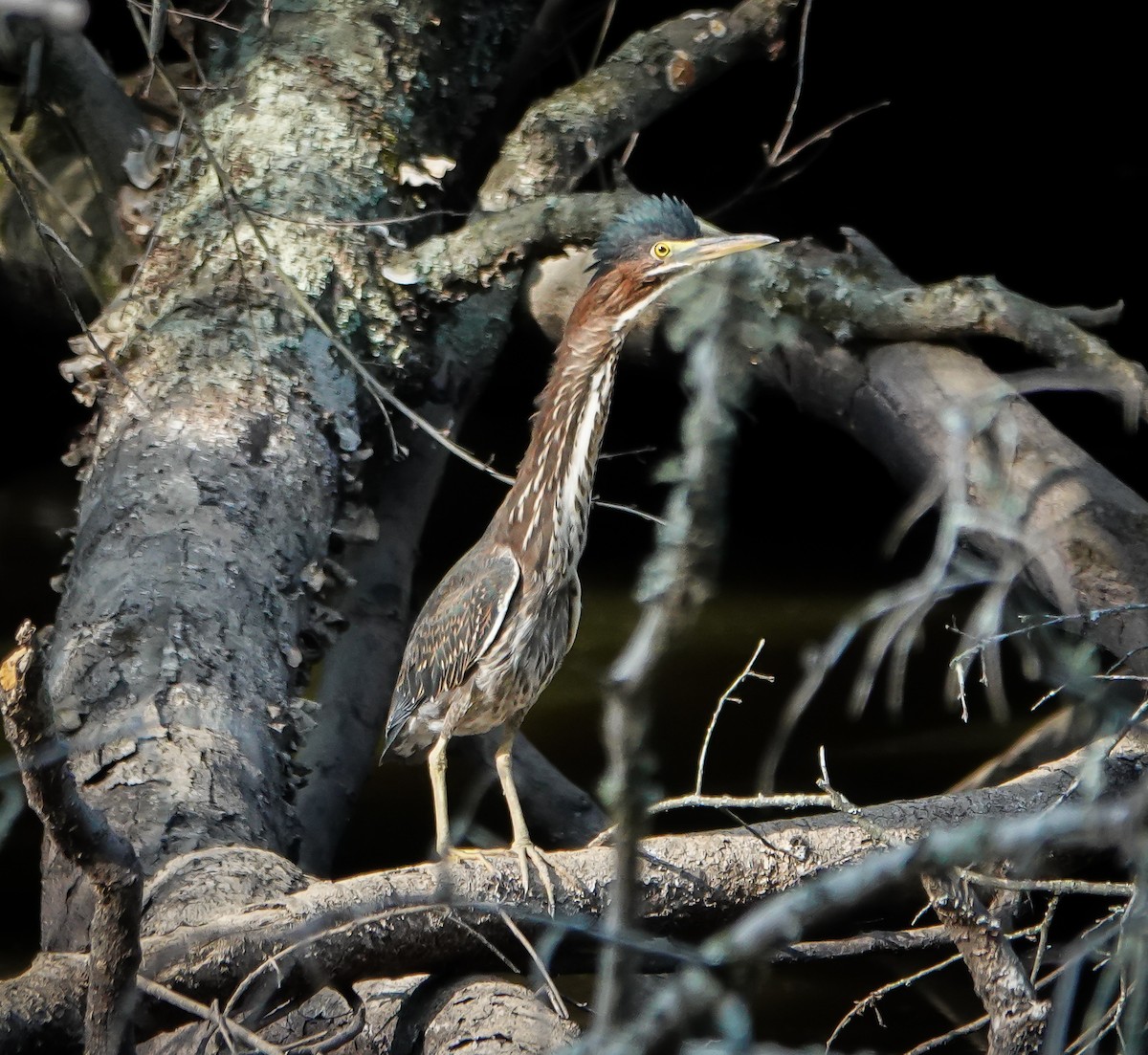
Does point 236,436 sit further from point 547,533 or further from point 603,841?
point 603,841

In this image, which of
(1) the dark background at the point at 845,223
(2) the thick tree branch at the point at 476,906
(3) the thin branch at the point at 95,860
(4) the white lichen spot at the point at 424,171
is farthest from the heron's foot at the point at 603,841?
(1) the dark background at the point at 845,223

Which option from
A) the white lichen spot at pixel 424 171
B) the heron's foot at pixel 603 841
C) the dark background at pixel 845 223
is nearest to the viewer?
the heron's foot at pixel 603 841

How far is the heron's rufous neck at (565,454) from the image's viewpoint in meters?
2.79

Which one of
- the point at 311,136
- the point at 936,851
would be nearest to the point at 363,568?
the point at 311,136

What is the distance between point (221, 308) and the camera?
3.27 m

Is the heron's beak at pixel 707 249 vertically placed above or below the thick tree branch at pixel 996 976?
above

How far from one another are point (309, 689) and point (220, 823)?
2.86 meters

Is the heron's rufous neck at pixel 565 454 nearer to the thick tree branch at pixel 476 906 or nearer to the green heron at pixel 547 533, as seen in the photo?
the green heron at pixel 547 533

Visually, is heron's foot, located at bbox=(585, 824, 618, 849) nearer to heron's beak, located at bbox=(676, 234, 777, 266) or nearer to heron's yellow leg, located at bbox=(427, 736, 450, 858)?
heron's yellow leg, located at bbox=(427, 736, 450, 858)

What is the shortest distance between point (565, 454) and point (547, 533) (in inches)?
6.2

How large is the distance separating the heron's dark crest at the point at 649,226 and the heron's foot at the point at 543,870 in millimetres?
1094

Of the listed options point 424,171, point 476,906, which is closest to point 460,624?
point 476,906

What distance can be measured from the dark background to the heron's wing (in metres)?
2.55

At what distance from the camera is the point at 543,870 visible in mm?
2262
